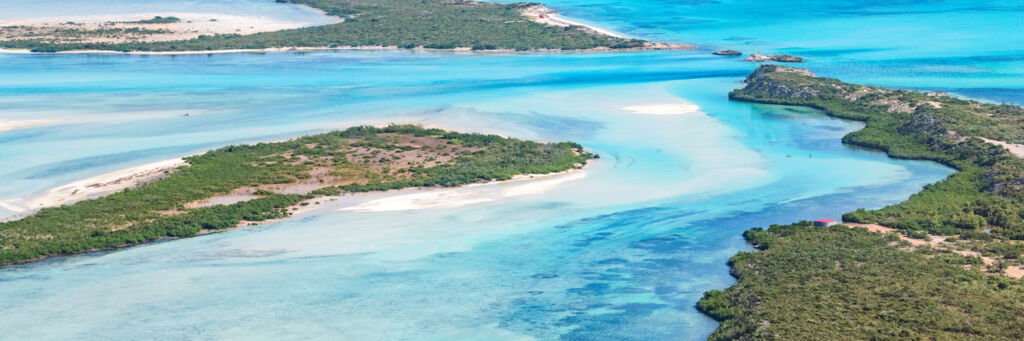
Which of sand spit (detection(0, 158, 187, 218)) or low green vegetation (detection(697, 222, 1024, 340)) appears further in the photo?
sand spit (detection(0, 158, 187, 218))

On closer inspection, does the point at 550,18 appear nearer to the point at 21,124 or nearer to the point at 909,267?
the point at 21,124

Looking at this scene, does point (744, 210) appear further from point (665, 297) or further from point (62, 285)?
point (62, 285)

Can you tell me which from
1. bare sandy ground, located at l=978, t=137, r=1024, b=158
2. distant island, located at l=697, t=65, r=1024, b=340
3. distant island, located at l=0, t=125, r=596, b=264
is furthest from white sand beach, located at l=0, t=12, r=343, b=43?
bare sandy ground, located at l=978, t=137, r=1024, b=158

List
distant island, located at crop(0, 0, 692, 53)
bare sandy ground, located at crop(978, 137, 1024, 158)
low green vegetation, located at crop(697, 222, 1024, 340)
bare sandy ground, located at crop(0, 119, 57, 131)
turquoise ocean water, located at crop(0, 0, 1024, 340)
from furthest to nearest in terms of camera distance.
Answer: distant island, located at crop(0, 0, 692, 53) < bare sandy ground, located at crop(0, 119, 57, 131) < bare sandy ground, located at crop(978, 137, 1024, 158) < turquoise ocean water, located at crop(0, 0, 1024, 340) < low green vegetation, located at crop(697, 222, 1024, 340)

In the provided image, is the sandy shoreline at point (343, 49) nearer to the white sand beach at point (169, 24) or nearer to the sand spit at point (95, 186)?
the white sand beach at point (169, 24)

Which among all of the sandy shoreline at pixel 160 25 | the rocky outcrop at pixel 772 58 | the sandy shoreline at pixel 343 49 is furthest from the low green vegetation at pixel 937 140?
the sandy shoreline at pixel 160 25

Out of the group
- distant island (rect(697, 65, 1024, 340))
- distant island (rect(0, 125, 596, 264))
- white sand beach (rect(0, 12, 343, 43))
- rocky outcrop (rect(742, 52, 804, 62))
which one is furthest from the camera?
white sand beach (rect(0, 12, 343, 43))

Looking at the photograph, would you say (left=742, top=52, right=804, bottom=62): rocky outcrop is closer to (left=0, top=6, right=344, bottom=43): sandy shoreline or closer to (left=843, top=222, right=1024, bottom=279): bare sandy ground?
(left=843, top=222, right=1024, bottom=279): bare sandy ground

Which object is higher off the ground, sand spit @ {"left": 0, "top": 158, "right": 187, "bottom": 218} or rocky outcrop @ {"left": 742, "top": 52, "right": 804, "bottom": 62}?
rocky outcrop @ {"left": 742, "top": 52, "right": 804, "bottom": 62}
